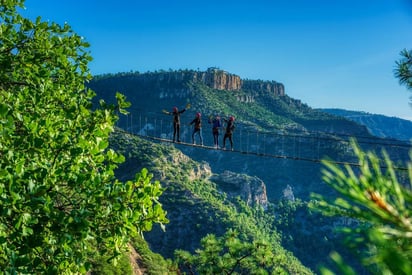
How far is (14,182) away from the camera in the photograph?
451 cm

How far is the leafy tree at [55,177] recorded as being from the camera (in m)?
4.67

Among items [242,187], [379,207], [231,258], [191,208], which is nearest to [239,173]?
[242,187]

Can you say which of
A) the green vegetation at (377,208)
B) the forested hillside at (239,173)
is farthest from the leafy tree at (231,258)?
the green vegetation at (377,208)

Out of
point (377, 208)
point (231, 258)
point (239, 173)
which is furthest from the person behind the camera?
point (239, 173)

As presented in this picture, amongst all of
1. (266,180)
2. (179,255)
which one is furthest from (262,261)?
(266,180)

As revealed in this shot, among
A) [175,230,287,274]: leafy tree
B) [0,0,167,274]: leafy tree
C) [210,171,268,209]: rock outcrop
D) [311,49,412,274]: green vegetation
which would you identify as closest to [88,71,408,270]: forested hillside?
[210,171,268,209]: rock outcrop

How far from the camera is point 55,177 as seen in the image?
5.24 m

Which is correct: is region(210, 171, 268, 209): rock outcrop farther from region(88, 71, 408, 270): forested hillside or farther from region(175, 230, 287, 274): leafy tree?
region(175, 230, 287, 274): leafy tree

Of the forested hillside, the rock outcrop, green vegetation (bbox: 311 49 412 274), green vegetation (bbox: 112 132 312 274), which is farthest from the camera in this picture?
the rock outcrop

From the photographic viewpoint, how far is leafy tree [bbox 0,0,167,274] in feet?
15.3

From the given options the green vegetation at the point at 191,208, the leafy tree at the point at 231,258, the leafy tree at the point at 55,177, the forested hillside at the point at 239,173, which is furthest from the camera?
the forested hillside at the point at 239,173

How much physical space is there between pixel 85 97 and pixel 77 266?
3536 mm

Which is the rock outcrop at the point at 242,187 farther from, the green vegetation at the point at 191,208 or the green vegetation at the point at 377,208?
the green vegetation at the point at 377,208

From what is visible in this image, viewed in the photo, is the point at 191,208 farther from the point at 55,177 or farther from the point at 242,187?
the point at 55,177
